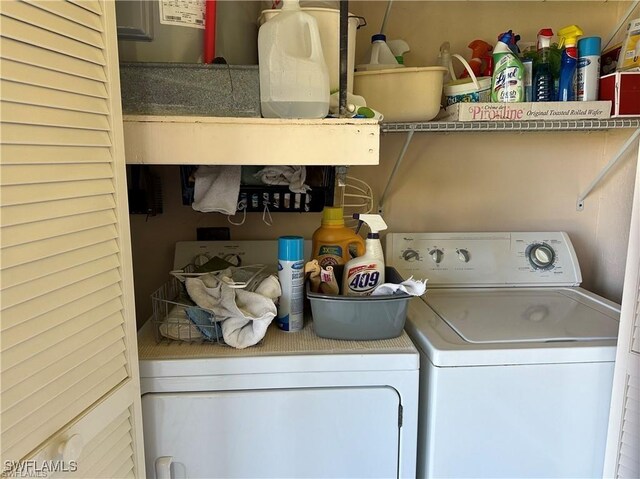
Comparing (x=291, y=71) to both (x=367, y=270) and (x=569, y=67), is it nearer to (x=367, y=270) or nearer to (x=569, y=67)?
(x=367, y=270)

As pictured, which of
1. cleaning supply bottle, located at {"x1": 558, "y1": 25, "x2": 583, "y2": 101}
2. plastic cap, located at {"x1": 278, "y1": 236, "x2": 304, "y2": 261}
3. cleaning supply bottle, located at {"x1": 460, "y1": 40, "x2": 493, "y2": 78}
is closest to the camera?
plastic cap, located at {"x1": 278, "y1": 236, "x2": 304, "y2": 261}

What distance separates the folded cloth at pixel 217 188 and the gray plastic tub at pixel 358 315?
412 mm

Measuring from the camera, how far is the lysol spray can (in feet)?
4.14

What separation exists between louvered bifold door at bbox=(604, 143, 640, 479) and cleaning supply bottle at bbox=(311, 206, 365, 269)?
66 cm

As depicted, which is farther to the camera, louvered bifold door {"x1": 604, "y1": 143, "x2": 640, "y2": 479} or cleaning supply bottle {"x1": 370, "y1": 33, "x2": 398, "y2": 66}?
cleaning supply bottle {"x1": 370, "y1": 33, "x2": 398, "y2": 66}

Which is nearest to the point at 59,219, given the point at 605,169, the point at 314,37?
the point at 314,37

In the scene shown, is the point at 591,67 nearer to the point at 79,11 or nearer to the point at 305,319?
the point at 305,319

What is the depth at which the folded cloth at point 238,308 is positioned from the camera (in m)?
1.18

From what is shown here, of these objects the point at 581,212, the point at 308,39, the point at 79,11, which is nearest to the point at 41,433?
the point at 79,11

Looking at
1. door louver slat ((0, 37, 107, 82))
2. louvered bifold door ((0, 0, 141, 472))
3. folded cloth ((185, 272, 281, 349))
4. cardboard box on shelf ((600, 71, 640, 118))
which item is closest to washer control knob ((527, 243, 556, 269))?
cardboard box on shelf ((600, 71, 640, 118))

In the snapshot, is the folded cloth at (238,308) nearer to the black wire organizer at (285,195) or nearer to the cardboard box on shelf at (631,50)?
the black wire organizer at (285,195)

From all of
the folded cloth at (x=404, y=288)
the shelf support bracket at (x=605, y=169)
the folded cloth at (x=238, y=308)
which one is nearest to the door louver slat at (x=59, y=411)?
the folded cloth at (x=238, y=308)

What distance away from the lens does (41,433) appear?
2.61 feet

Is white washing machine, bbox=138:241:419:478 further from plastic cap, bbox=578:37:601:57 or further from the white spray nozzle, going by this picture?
plastic cap, bbox=578:37:601:57
